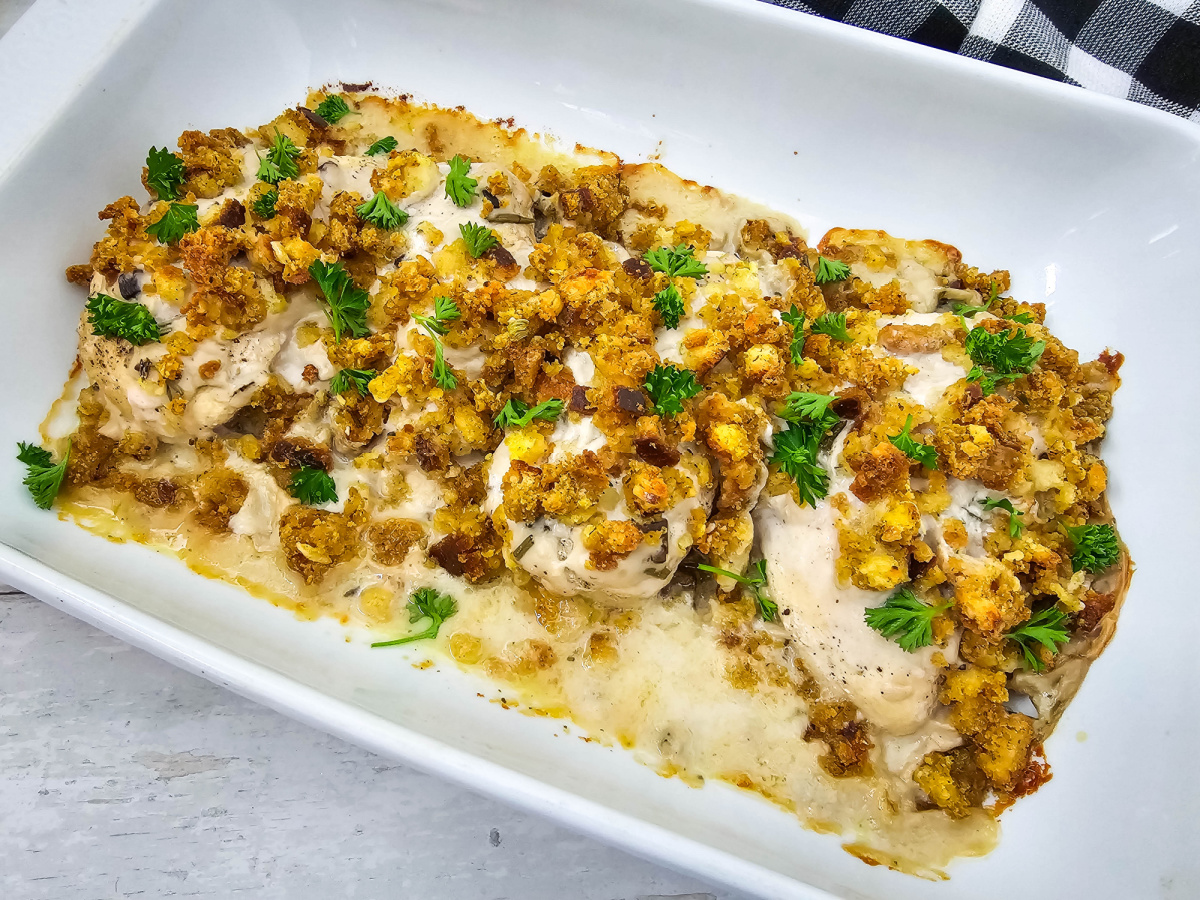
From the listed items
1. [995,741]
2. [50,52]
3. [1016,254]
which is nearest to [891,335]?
[1016,254]

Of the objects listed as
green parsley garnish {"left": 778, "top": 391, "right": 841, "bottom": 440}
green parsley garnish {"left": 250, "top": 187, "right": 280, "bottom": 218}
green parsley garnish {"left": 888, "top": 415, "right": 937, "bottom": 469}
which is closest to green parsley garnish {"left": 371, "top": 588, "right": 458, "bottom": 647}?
green parsley garnish {"left": 778, "top": 391, "right": 841, "bottom": 440}

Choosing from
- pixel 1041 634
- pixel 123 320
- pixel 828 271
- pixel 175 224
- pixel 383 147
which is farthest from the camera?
pixel 383 147

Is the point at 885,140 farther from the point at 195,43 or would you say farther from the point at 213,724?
the point at 213,724

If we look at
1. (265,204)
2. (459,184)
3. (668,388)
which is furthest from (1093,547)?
(265,204)

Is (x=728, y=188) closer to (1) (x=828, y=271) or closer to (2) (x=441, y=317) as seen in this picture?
(1) (x=828, y=271)

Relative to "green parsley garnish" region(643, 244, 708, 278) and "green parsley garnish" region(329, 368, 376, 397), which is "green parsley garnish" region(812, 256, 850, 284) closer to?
"green parsley garnish" region(643, 244, 708, 278)

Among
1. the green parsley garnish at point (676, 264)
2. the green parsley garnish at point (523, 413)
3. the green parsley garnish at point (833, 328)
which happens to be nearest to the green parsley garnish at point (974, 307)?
the green parsley garnish at point (833, 328)
